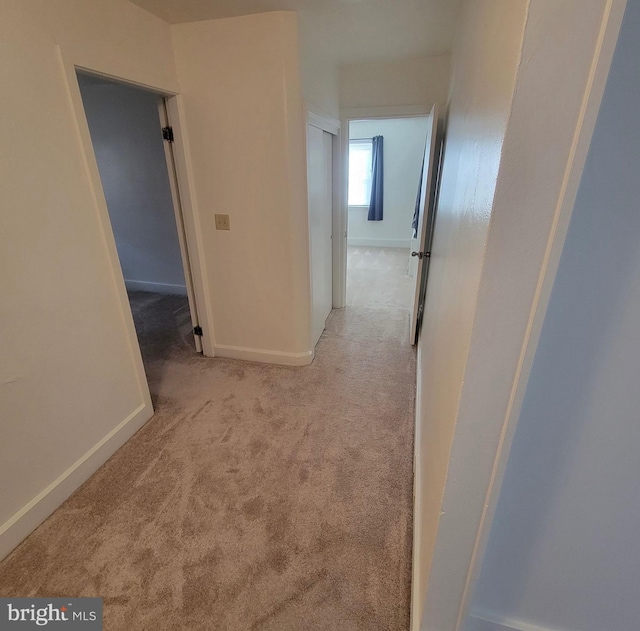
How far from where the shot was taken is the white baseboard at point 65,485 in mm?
1432

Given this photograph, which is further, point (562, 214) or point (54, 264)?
point (54, 264)

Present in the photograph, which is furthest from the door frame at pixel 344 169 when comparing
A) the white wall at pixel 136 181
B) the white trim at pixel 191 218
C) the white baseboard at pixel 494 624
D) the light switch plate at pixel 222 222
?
the white baseboard at pixel 494 624

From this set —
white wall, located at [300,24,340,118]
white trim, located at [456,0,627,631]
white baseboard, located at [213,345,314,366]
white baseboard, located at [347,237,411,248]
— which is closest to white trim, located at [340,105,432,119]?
white wall, located at [300,24,340,118]

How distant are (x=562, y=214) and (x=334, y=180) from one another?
118 inches

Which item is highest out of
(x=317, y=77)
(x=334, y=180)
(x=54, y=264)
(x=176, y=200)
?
(x=317, y=77)

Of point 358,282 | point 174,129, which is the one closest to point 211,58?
point 174,129

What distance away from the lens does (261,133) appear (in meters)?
2.20

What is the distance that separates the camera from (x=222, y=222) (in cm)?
247

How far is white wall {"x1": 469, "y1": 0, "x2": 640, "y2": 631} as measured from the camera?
2.00 ft

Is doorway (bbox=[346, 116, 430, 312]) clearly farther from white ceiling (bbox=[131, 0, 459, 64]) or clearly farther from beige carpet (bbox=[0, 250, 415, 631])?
beige carpet (bbox=[0, 250, 415, 631])

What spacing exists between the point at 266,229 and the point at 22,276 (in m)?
1.41

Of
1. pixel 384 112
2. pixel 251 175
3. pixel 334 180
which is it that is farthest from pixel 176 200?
pixel 384 112

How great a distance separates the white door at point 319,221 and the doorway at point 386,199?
5.36 feet

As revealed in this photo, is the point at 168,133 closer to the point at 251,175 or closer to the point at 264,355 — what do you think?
the point at 251,175
